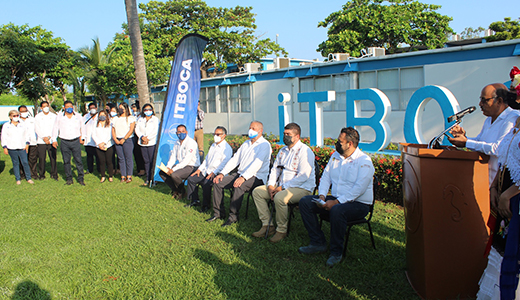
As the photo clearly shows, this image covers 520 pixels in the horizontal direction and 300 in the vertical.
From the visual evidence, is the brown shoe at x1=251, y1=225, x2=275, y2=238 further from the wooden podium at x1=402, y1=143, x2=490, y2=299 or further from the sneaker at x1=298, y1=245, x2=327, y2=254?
the wooden podium at x1=402, y1=143, x2=490, y2=299

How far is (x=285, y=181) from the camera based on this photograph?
524 centimetres

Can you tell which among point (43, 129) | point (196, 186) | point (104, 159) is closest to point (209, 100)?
point (43, 129)

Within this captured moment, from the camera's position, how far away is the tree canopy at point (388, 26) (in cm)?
2750

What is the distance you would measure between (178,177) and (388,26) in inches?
984

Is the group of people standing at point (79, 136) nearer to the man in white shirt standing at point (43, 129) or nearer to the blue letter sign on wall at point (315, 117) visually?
the man in white shirt standing at point (43, 129)

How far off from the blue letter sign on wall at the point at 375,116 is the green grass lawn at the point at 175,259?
1369 millimetres

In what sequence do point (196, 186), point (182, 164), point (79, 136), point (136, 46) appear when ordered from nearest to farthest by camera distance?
point (196, 186), point (182, 164), point (79, 136), point (136, 46)

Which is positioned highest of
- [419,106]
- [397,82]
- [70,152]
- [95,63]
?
[95,63]

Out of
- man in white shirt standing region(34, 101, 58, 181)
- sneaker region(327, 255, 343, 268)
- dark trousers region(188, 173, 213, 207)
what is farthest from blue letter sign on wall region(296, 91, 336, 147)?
man in white shirt standing region(34, 101, 58, 181)

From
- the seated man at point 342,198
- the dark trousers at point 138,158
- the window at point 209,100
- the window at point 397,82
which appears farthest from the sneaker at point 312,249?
the window at point 209,100

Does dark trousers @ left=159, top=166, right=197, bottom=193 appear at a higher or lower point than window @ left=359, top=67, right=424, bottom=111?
lower

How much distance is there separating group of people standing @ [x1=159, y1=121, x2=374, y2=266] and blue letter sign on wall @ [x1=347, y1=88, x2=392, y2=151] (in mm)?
2201

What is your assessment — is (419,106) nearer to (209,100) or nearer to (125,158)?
(125,158)

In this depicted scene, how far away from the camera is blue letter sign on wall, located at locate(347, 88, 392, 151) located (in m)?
6.80
